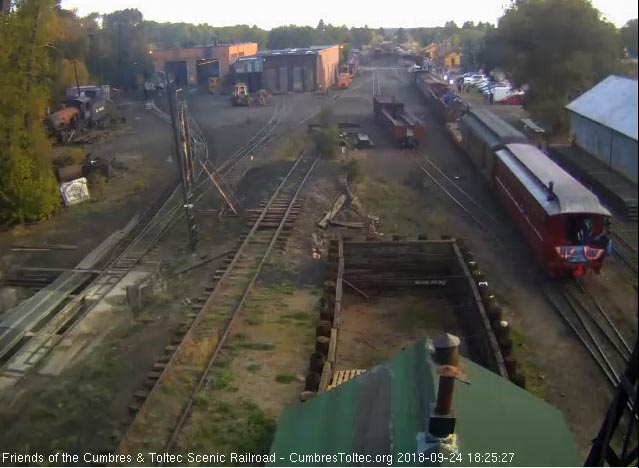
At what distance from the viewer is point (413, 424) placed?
12.7 feet

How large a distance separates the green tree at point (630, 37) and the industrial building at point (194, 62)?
157 feet

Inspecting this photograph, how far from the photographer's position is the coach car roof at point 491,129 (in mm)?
18453

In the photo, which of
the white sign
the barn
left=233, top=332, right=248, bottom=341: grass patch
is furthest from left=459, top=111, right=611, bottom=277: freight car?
the barn

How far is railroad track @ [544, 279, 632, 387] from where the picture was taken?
9.47 meters

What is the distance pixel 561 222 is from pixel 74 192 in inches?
597

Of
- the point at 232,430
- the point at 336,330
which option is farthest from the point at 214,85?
the point at 232,430

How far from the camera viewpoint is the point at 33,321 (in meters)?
11.4

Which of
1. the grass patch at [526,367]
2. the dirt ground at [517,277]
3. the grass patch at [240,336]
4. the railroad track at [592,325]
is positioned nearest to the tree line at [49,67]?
the dirt ground at [517,277]

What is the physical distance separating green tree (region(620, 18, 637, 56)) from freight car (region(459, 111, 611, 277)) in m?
7.51

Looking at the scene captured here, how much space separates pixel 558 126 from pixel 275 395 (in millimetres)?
16334

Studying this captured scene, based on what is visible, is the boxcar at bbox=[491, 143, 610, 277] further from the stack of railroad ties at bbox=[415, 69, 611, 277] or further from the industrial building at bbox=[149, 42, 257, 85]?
the industrial building at bbox=[149, 42, 257, 85]

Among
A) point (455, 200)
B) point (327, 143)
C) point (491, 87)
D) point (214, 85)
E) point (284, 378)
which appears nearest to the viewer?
point (284, 378)

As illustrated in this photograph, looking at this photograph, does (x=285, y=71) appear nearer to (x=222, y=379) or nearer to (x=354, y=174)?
(x=354, y=174)

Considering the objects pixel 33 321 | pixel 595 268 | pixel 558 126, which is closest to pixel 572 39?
pixel 558 126
